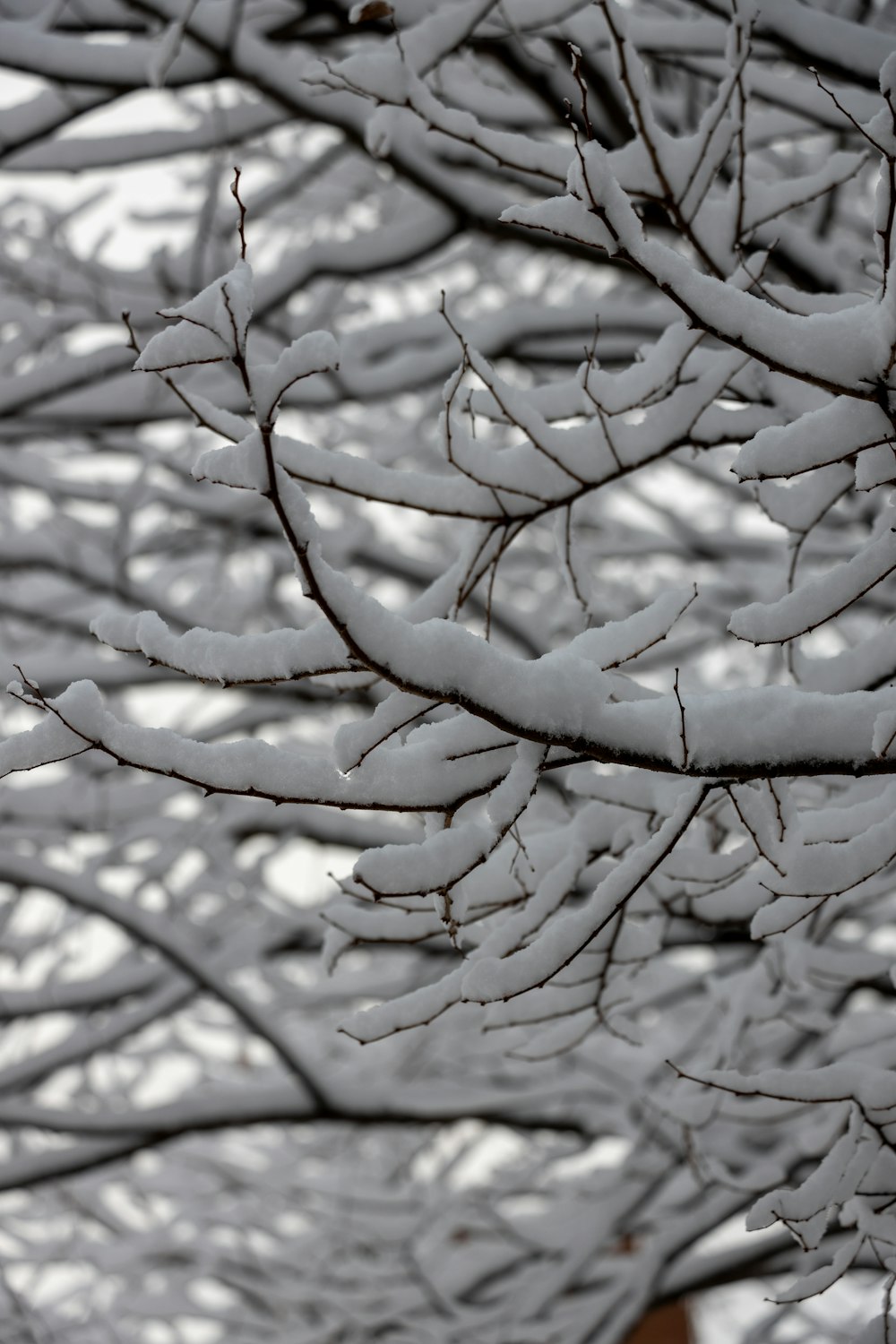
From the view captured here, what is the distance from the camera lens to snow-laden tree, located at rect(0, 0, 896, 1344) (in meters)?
1.01

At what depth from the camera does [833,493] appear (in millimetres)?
1419

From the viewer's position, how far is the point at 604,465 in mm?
1388

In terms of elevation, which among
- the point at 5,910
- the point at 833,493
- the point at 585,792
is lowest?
the point at 585,792

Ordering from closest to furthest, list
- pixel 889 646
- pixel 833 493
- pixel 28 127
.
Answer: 1. pixel 889 646
2. pixel 833 493
3. pixel 28 127

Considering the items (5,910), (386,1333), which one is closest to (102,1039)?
(5,910)

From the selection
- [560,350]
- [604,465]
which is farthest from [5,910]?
[604,465]

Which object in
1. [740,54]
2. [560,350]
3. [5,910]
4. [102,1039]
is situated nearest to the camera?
[740,54]

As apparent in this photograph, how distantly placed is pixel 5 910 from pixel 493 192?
2.67 metres

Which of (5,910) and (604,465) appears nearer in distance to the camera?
(604,465)

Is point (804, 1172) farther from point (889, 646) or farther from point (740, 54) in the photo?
point (740, 54)

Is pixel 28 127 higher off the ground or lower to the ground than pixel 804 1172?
higher

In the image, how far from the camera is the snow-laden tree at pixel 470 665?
1.01 metres

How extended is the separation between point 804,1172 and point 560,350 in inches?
79.8

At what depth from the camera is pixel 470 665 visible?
3.07 ft
